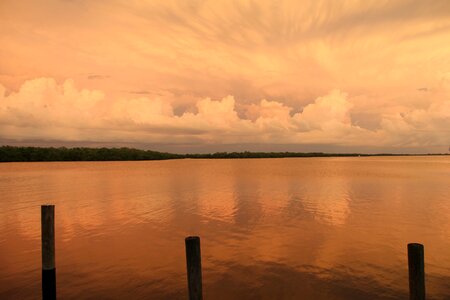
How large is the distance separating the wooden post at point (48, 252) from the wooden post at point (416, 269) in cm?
1104

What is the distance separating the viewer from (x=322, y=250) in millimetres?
16219

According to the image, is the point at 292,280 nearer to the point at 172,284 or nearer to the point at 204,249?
the point at 172,284

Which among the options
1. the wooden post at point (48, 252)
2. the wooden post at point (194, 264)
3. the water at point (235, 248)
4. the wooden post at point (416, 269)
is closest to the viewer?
the wooden post at point (416, 269)

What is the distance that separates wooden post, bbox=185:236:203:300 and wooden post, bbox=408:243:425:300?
205 inches

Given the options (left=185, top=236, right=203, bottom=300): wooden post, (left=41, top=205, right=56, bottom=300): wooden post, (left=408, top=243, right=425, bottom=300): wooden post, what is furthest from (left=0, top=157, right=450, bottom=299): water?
(left=408, top=243, right=425, bottom=300): wooden post

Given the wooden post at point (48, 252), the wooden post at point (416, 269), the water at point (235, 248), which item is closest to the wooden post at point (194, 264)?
the water at point (235, 248)

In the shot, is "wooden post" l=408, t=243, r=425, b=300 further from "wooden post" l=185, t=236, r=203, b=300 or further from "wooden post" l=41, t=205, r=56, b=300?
"wooden post" l=41, t=205, r=56, b=300

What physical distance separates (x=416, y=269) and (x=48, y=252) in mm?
11549

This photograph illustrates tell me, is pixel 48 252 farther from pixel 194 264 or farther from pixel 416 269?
pixel 416 269

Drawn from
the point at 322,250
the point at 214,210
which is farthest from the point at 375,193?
the point at 322,250

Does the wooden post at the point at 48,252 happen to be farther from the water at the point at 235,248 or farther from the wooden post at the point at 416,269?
the wooden post at the point at 416,269

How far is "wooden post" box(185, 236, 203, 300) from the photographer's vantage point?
27.3 ft

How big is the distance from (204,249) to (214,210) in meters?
11.3

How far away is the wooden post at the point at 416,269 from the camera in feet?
25.7
